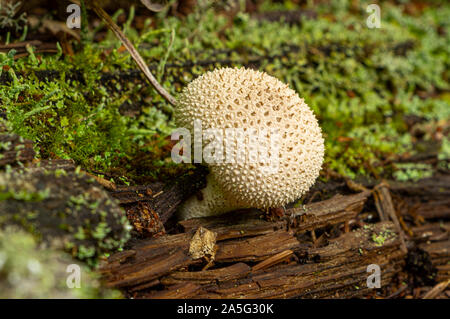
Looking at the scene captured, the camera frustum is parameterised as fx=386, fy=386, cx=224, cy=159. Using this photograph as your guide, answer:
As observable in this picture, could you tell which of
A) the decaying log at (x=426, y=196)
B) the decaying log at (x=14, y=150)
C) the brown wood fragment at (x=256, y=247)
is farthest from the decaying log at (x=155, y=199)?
the decaying log at (x=426, y=196)

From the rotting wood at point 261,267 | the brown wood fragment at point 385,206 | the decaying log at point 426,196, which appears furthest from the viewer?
the decaying log at point 426,196

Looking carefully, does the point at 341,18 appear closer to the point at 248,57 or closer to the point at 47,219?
the point at 248,57

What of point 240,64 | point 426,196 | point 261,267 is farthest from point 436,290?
point 240,64

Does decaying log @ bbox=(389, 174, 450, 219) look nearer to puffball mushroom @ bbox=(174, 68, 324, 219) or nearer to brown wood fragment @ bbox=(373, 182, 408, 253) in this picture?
brown wood fragment @ bbox=(373, 182, 408, 253)

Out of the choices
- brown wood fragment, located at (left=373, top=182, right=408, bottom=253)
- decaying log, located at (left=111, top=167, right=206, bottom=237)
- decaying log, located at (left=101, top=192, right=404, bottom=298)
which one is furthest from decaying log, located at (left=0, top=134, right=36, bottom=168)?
brown wood fragment, located at (left=373, top=182, right=408, bottom=253)

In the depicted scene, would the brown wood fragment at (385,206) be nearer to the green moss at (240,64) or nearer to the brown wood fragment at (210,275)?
the green moss at (240,64)
